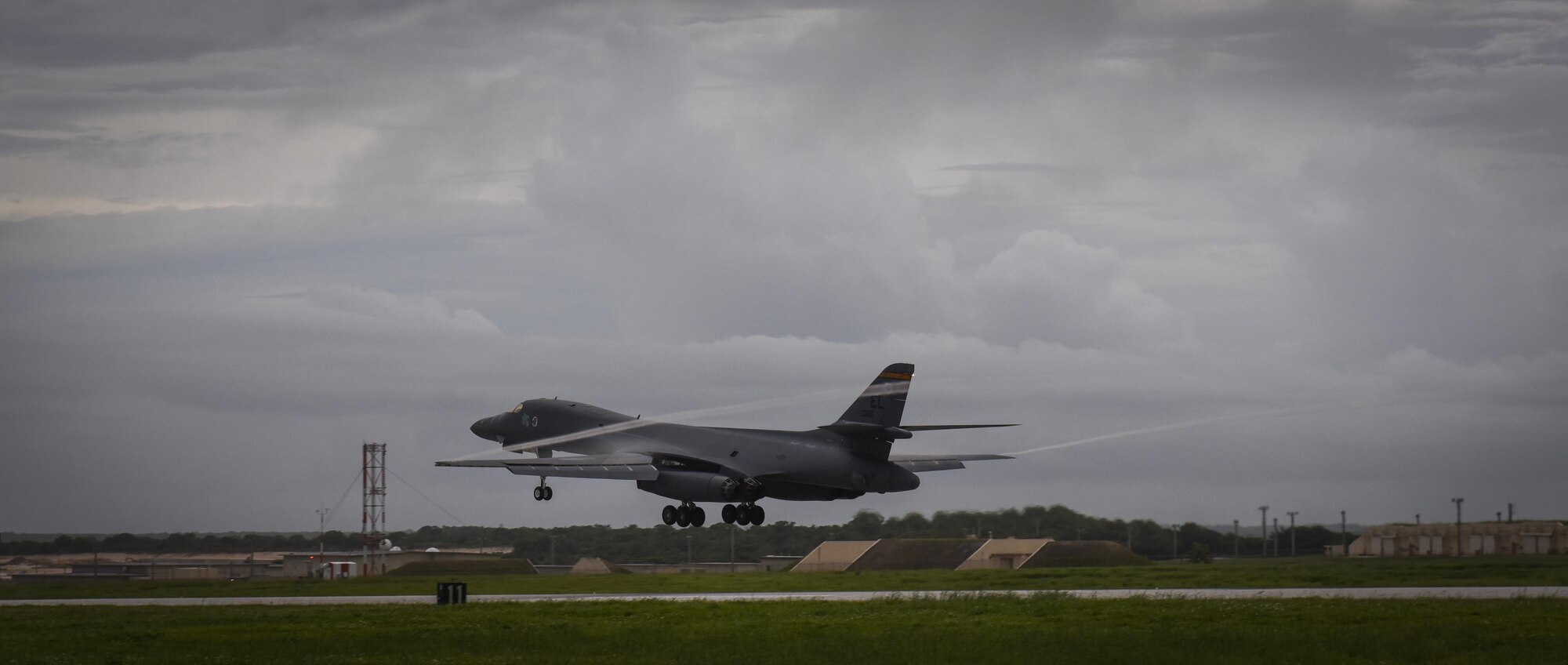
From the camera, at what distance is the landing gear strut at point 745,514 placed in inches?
2110

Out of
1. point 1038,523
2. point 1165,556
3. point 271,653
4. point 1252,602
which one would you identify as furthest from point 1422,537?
point 271,653

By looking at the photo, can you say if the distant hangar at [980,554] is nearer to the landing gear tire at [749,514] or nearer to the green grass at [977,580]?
the green grass at [977,580]

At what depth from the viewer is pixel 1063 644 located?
30828 millimetres

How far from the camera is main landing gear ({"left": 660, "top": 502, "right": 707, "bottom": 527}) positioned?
180 ft

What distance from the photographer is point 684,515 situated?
55.0 meters

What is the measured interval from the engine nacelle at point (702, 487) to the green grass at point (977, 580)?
3.26 metres

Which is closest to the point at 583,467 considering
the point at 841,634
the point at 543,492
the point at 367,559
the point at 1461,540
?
the point at 543,492

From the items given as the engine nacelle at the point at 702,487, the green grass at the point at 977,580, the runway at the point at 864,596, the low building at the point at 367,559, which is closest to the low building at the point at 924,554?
the green grass at the point at 977,580

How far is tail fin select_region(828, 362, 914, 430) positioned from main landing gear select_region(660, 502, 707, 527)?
703 centimetres

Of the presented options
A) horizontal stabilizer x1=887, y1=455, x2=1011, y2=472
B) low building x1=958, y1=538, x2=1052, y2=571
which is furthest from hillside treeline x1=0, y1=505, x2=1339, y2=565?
horizontal stabilizer x1=887, y1=455, x2=1011, y2=472

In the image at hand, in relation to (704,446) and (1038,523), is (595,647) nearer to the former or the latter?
(704,446)

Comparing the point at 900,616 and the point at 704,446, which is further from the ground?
the point at 704,446

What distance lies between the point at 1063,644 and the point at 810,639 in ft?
17.6

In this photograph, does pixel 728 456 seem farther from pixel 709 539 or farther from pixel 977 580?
pixel 709 539
